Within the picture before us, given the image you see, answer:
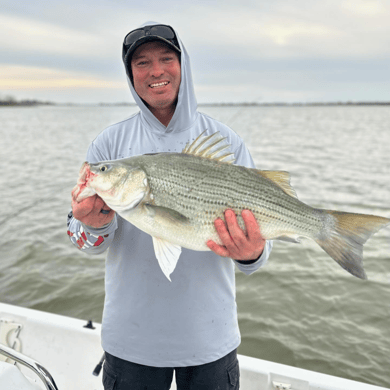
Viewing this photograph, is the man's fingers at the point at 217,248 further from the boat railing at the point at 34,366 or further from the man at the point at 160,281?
the boat railing at the point at 34,366

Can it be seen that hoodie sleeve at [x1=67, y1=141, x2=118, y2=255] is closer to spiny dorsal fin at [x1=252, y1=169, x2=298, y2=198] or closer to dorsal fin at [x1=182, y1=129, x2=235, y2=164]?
dorsal fin at [x1=182, y1=129, x2=235, y2=164]

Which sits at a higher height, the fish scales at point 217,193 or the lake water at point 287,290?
the fish scales at point 217,193

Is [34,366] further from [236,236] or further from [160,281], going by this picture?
[236,236]

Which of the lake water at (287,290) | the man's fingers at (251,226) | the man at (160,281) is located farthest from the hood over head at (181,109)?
the lake water at (287,290)

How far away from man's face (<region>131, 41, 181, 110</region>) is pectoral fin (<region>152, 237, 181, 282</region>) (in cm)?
99

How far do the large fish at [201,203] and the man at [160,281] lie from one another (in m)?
0.11

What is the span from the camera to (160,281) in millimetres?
2346

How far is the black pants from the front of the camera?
2.35m

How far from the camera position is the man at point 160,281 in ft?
7.57

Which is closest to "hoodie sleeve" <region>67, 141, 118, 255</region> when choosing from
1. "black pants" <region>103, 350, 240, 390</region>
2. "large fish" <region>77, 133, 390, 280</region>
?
"large fish" <region>77, 133, 390, 280</region>

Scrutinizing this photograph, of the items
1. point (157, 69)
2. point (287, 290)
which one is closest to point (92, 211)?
point (157, 69)

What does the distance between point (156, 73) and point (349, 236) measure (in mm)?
1626

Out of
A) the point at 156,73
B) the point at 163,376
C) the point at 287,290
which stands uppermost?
the point at 156,73

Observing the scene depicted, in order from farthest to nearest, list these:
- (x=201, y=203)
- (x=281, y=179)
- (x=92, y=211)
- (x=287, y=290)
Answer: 1. (x=287, y=290)
2. (x=281, y=179)
3. (x=201, y=203)
4. (x=92, y=211)
